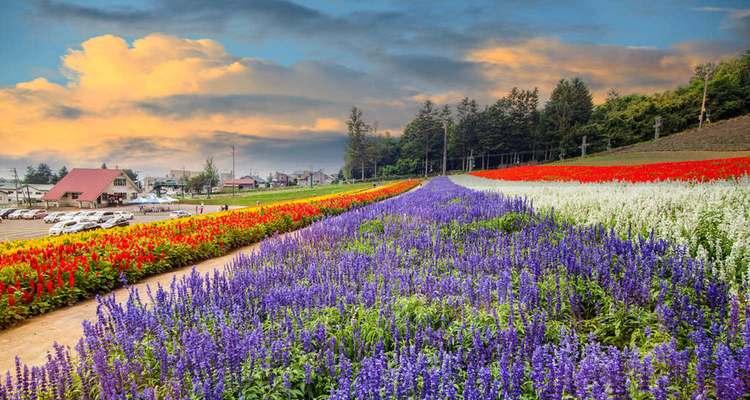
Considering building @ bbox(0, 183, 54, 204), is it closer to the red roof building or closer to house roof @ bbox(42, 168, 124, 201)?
house roof @ bbox(42, 168, 124, 201)

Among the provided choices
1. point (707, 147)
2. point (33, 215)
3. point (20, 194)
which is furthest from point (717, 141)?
point (20, 194)

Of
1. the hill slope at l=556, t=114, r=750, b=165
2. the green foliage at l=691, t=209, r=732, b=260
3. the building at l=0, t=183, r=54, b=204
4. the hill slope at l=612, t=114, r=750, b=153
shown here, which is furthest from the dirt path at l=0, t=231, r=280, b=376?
the building at l=0, t=183, r=54, b=204

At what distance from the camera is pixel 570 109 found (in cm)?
7631

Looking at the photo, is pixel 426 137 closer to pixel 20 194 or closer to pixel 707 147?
pixel 707 147

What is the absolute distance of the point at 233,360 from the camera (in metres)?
2.59

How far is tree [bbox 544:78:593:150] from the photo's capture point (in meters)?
76.0

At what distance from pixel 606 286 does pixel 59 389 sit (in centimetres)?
477

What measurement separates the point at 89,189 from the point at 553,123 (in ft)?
304

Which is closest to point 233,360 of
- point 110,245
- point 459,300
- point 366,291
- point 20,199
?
point 366,291

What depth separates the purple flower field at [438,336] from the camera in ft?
6.66

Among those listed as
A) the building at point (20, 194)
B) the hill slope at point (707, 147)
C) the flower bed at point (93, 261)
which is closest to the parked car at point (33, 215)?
the building at point (20, 194)

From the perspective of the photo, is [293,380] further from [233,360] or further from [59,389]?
[59,389]

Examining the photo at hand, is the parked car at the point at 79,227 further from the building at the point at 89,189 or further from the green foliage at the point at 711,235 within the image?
the building at the point at 89,189

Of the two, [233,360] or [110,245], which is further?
[110,245]
